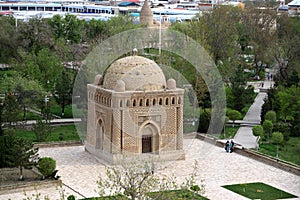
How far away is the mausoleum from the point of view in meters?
31.4

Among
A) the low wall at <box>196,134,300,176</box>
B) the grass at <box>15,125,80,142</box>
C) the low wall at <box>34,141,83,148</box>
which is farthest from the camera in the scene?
the grass at <box>15,125,80,142</box>

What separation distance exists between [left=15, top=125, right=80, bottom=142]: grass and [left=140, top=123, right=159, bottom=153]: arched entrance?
5595 mm

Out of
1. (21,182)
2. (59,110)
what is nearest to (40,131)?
(21,182)

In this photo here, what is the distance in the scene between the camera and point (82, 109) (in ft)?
126

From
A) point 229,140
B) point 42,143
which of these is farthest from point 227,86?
point 42,143

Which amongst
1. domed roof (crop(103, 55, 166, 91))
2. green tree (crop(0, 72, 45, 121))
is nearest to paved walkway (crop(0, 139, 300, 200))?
domed roof (crop(103, 55, 166, 91))

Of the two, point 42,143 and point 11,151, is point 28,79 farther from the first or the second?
point 11,151

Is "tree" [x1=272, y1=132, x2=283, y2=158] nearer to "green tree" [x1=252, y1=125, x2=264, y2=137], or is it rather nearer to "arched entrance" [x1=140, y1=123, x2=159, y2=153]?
"green tree" [x1=252, y1=125, x2=264, y2=137]

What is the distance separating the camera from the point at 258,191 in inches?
1113

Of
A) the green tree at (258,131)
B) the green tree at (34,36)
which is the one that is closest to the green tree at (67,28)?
the green tree at (34,36)

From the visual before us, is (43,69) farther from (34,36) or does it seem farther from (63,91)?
(34,36)

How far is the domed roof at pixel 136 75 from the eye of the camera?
31797mm

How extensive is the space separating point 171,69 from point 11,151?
14888 mm

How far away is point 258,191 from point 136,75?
294 inches
